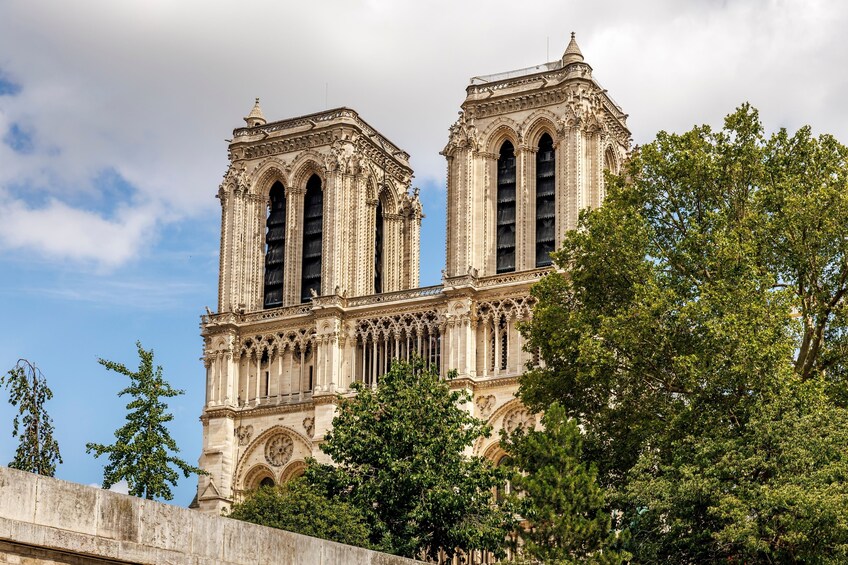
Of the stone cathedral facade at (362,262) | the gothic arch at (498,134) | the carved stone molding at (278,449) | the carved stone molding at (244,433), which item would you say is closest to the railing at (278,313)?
the stone cathedral facade at (362,262)

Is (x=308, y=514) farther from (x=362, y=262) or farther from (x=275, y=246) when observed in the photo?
(x=275, y=246)

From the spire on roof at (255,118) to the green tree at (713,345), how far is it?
31.3 m

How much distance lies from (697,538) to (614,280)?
6.36 metres

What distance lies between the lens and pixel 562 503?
26.2 meters

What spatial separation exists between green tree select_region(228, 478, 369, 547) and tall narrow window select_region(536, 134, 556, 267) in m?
17.4

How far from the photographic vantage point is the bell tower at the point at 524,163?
52.9 metres

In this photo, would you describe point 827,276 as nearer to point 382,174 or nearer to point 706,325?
point 706,325

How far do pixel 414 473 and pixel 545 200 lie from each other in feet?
72.6

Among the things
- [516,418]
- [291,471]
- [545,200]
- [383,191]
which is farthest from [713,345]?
[383,191]

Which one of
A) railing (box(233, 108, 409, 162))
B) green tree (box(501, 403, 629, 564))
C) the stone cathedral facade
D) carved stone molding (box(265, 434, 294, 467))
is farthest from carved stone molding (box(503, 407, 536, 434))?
green tree (box(501, 403, 629, 564))

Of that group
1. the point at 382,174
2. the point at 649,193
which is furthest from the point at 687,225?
the point at 382,174

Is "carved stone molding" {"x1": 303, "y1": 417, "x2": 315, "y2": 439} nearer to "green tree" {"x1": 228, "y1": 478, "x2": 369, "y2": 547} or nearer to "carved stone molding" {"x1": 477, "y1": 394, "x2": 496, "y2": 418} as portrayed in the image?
"carved stone molding" {"x1": 477, "y1": 394, "x2": 496, "y2": 418}

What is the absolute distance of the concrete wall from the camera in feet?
48.1

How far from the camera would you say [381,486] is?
3431 cm
